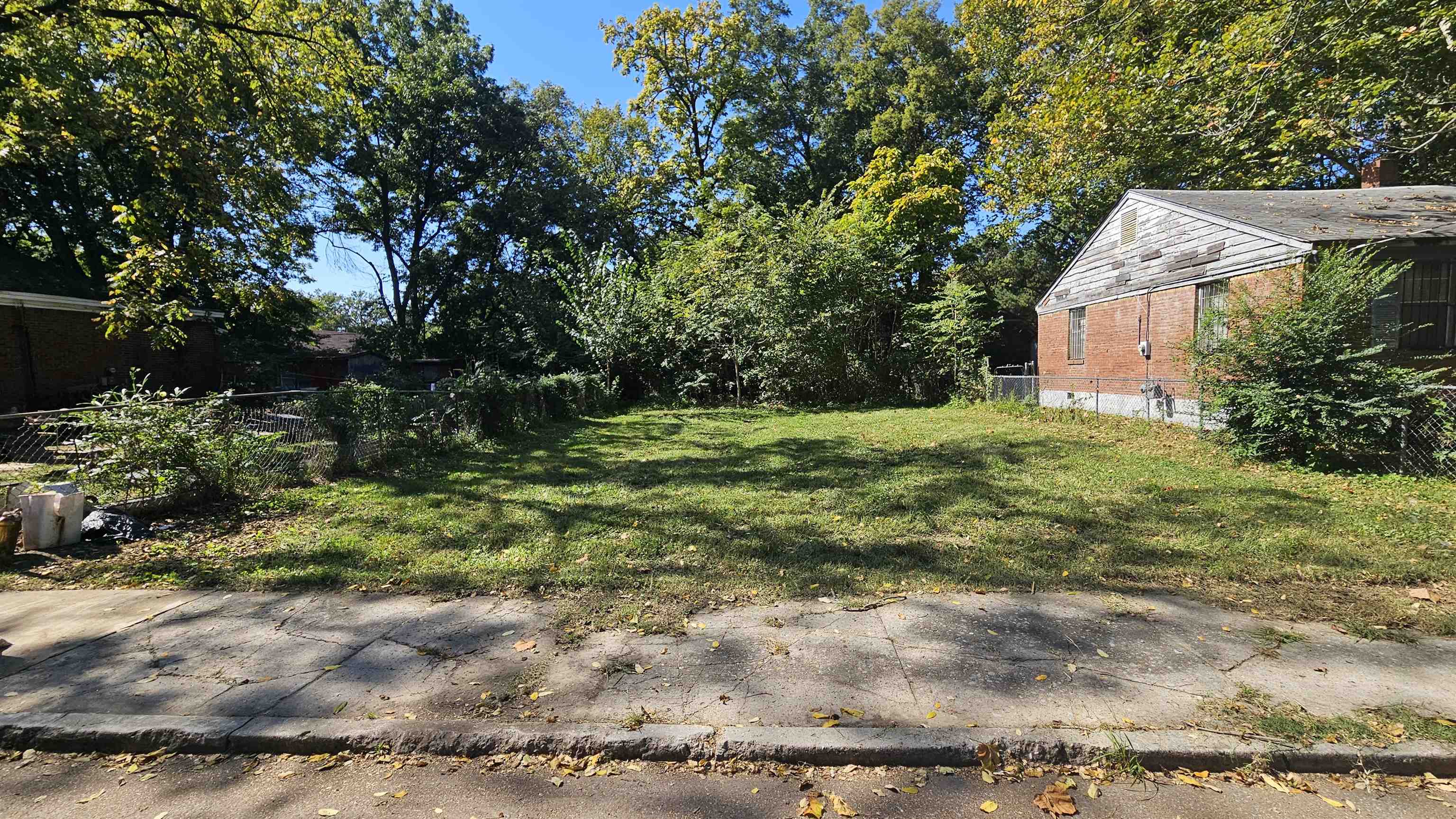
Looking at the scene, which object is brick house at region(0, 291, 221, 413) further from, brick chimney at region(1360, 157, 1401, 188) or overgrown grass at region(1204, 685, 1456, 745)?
brick chimney at region(1360, 157, 1401, 188)

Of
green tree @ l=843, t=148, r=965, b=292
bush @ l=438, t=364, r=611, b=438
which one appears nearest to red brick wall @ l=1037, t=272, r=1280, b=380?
green tree @ l=843, t=148, r=965, b=292

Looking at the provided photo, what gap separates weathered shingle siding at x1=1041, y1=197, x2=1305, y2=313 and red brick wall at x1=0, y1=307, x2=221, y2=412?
21.9 m

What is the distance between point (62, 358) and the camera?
1527cm

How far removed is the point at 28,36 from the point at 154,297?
12.5 feet

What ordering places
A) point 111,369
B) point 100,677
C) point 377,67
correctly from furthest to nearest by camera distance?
point 111,369 < point 377,67 < point 100,677

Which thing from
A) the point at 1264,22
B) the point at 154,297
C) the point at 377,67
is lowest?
the point at 154,297

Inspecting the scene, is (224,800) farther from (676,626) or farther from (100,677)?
(676,626)

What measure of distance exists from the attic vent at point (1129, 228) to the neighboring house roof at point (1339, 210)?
54cm

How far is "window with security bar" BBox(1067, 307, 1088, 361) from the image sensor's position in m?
17.0

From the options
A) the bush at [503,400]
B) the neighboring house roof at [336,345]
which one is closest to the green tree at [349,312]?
the neighboring house roof at [336,345]

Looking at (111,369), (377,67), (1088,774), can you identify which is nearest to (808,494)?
(1088,774)

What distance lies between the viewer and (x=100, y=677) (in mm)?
3467

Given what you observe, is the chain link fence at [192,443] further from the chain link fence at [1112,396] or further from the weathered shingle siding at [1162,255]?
the weathered shingle siding at [1162,255]

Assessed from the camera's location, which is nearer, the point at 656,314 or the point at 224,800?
the point at 224,800
